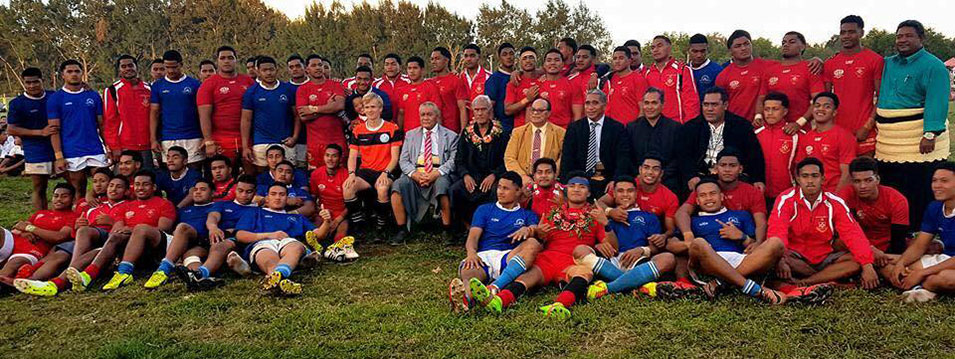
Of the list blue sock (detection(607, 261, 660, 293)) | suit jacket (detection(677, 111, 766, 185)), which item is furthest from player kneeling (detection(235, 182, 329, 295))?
suit jacket (detection(677, 111, 766, 185))

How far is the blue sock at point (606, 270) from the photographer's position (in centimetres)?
509

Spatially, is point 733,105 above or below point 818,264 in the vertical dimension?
above

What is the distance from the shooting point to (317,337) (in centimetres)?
417

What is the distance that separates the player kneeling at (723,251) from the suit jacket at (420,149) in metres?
2.96

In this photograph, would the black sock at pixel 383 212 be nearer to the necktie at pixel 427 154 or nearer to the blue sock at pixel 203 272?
the necktie at pixel 427 154

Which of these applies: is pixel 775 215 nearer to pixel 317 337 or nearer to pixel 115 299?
pixel 317 337

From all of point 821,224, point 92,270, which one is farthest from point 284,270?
point 821,224

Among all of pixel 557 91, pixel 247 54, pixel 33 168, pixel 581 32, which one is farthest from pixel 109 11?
pixel 557 91

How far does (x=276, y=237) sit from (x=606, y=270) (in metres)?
3.04

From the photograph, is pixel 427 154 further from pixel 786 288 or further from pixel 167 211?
pixel 786 288

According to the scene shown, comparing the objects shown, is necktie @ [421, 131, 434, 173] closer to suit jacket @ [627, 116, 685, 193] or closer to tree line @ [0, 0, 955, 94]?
suit jacket @ [627, 116, 685, 193]

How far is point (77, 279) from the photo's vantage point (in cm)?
536

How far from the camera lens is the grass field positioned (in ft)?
12.7

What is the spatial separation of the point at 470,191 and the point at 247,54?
141 ft
